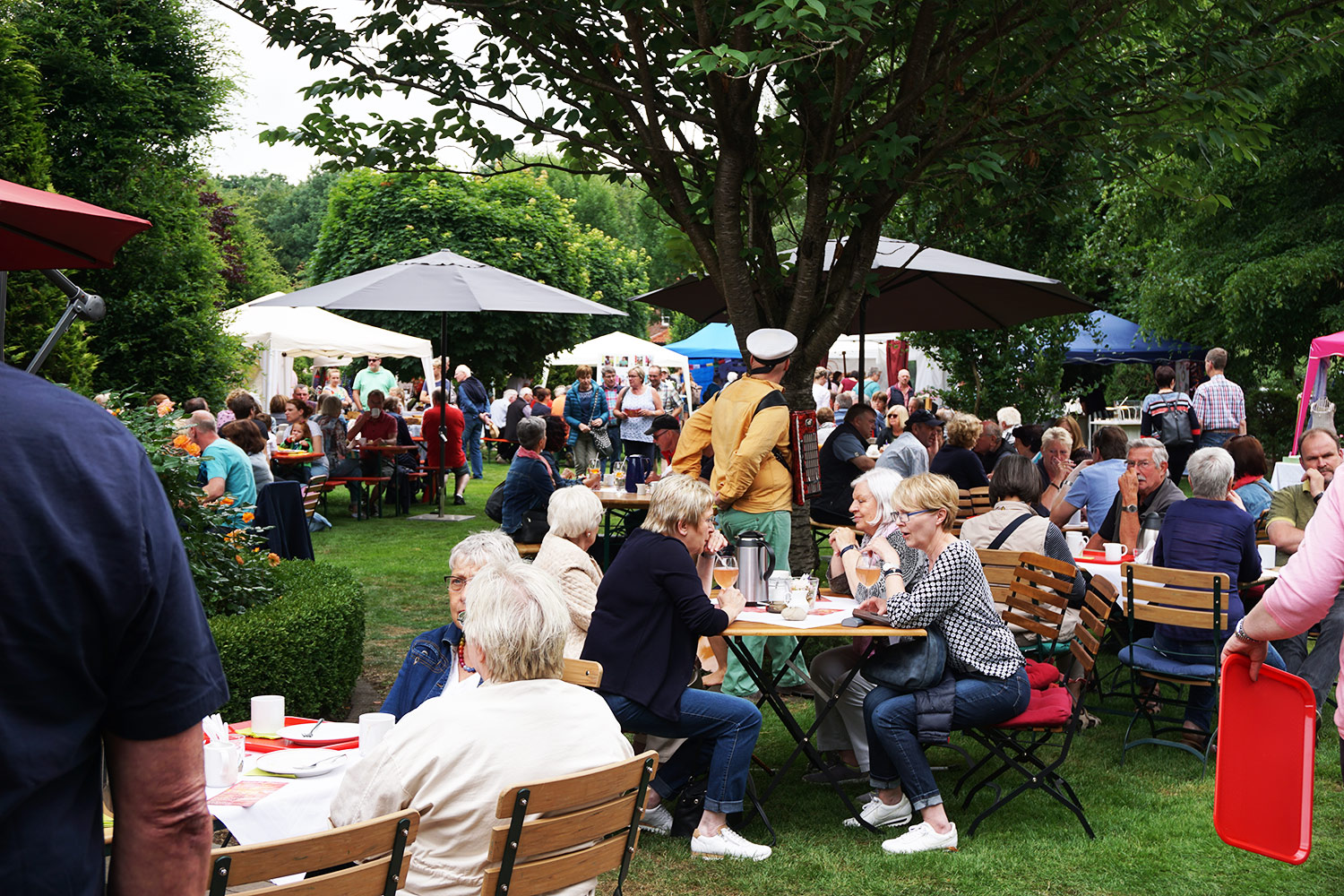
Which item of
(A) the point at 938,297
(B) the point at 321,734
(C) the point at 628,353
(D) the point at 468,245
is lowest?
(B) the point at 321,734

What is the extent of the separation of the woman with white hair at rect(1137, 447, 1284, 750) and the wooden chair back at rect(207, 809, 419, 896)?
4.62 m

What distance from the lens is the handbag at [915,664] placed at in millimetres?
4971

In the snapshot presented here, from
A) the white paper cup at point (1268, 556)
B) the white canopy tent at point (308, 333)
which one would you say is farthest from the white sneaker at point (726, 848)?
the white canopy tent at point (308, 333)

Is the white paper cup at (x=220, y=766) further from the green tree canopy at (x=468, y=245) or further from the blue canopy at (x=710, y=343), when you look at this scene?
the green tree canopy at (x=468, y=245)

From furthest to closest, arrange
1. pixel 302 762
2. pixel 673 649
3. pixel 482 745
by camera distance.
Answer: pixel 673 649
pixel 302 762
pixel 482 745

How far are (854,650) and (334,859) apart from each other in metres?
3.50

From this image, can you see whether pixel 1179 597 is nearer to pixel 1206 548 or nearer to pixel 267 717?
pixel 1206 548

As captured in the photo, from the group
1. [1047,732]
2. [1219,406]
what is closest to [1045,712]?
[1047,732]

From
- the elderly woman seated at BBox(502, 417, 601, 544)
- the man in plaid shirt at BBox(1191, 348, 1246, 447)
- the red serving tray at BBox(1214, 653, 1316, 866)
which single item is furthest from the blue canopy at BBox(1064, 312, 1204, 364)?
the red serving tray at BBox(1214, 653, 1316, 866)

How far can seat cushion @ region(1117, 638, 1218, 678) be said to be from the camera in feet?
19.4

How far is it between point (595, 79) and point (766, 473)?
270 cm

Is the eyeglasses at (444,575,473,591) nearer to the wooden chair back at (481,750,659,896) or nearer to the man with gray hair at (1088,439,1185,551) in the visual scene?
the wooden chair back at (481,750,659,896)

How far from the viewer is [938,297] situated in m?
10.9

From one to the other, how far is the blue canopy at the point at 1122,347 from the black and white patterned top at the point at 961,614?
19.5 m
